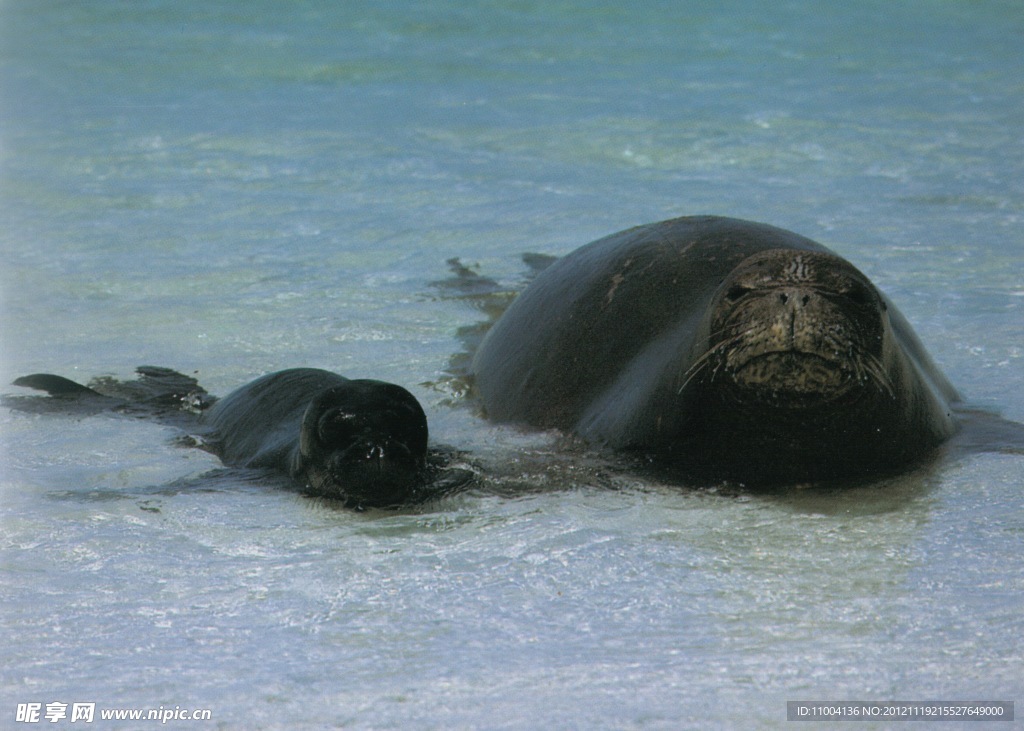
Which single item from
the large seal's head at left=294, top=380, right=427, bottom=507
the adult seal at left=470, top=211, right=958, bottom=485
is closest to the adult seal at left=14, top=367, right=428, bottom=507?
the large seal's head at left=294, top=380, right=427, bottom=507

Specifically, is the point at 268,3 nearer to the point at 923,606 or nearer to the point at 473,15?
the point at 473,15

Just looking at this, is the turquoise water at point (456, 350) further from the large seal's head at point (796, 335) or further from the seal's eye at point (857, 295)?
the seal's eye at point (857, 295)

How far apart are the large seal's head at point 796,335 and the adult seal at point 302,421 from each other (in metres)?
0.98

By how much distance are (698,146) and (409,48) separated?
6769 mm

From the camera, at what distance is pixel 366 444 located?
4.36 m

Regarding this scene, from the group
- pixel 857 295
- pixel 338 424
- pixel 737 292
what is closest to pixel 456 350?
pixel 338 424

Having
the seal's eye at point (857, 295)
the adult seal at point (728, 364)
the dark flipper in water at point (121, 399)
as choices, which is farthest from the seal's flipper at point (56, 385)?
the seal's eye at point (857, 295)

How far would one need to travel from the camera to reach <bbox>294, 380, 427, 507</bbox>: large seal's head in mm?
4359

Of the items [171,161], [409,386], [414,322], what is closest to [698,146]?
[171,161]

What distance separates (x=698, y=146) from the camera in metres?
12.1

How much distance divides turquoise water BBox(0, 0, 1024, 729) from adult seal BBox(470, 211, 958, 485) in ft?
0.55

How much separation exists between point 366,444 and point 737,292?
1.21 m

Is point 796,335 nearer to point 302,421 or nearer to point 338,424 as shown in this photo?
point 338,424

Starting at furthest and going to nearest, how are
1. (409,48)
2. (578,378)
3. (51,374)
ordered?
(409,48), (51,374), (578,378)
